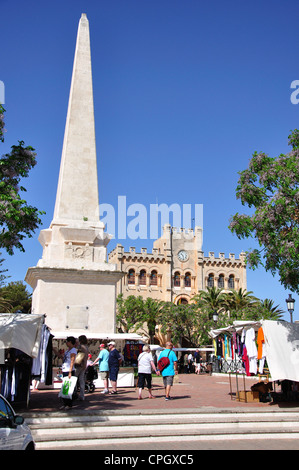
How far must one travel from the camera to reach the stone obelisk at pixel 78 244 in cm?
1730

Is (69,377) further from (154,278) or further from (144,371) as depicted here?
(154,278)

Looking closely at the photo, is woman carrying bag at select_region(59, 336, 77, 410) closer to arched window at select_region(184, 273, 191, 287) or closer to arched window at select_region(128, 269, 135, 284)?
arched window at select_region(128, 269, 135, 284)

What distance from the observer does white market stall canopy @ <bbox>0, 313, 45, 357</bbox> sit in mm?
9984

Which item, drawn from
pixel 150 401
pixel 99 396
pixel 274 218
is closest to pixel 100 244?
pixel 99 396

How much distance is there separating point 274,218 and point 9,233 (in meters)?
6.13

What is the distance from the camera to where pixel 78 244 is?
1856 cm

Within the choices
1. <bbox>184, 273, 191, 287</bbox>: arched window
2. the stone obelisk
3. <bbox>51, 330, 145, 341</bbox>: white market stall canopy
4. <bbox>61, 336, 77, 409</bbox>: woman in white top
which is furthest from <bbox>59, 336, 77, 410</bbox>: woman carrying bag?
<bbox>184, 273, 191, 287</bbox>: arched window

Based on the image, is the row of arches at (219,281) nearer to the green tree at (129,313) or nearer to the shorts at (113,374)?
the green tree at (129,313)

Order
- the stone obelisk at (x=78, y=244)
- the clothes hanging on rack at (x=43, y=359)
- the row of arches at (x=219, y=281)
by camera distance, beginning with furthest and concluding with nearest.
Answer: the row of arches at (x=219, y=281), the stone obelisk at (x=78, y=244), the clothes hanging on rack at (x=43, y=359)

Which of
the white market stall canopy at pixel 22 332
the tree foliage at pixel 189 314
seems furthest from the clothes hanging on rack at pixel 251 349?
the tree foliage at pixel 189 314

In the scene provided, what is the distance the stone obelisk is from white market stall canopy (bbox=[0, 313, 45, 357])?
625 centimetres

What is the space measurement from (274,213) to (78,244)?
9.57 metres

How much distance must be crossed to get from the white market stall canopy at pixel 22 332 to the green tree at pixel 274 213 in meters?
5.45

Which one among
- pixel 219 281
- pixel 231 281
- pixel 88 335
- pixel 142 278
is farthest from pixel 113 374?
pixel 231 281
